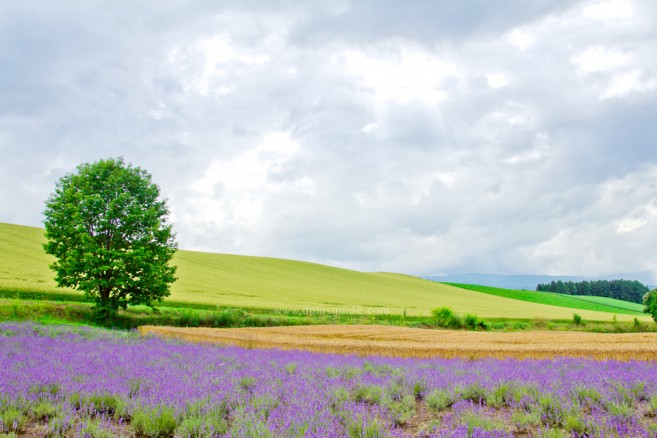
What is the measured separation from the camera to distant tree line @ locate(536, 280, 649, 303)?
411 ft

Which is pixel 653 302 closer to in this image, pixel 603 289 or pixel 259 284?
pixel 259 284

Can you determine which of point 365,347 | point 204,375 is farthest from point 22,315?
point 204,375

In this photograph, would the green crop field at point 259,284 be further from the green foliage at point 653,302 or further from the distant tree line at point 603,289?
the distant tree line at point 603,289

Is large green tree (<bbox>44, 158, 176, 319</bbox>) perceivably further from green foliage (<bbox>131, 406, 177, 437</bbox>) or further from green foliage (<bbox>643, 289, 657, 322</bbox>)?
green foliage (<bbox>643, 289, 657, 322</bbox>)

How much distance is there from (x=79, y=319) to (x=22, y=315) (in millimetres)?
2661

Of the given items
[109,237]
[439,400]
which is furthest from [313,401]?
[109,237]

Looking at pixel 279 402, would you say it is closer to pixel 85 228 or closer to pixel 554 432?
pixel 554 432

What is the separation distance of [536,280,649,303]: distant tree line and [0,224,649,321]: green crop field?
218 feet

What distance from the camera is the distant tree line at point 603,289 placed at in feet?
411

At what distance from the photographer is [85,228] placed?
78.7 feet

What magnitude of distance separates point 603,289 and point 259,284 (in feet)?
379

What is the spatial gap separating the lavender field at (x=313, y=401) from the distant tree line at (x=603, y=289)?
132833 millimetres

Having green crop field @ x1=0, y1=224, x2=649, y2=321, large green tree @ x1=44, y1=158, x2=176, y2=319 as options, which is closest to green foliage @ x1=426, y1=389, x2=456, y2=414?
large green tree @ x1=44, y1=158, x2=176, y2=319

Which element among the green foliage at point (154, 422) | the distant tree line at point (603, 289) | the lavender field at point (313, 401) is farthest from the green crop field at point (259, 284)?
the distant tree line at point (603, 289)
